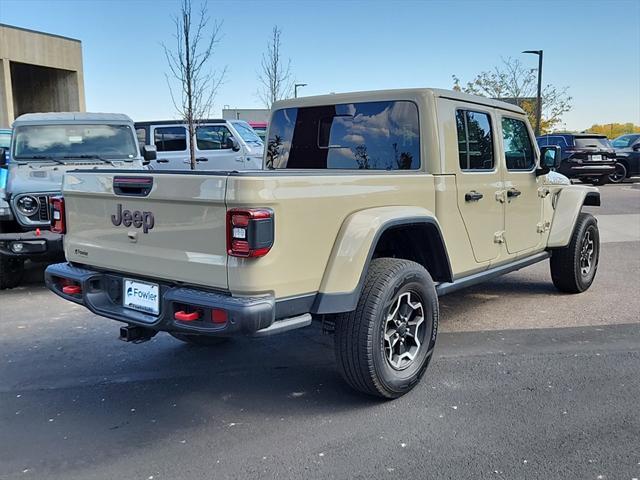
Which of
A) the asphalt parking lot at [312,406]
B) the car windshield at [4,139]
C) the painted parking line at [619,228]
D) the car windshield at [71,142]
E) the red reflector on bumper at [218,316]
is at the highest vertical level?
the car windshield at [4,139]

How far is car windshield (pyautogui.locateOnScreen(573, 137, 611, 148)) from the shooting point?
Result: 1866 centimetres

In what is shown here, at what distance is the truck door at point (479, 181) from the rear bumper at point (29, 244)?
14.0 feet

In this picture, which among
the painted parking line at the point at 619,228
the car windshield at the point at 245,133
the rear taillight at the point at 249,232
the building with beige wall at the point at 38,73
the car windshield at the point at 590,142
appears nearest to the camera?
the rear taillight at the point at 249,232

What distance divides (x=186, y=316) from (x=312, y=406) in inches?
41.8

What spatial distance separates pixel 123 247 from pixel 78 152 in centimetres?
480

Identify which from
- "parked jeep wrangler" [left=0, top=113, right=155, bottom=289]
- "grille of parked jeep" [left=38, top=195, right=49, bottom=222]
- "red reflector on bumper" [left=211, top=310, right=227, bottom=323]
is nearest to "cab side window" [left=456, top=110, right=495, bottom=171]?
"red reflector on bumper" [left=211, top=310, right=227, bottom=323]

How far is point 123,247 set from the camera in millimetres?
3459

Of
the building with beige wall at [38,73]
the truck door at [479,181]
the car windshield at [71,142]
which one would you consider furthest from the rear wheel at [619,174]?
the building with beige wall at [38,73]

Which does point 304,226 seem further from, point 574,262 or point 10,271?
point 10,271

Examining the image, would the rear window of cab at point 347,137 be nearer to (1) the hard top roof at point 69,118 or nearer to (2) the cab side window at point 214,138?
(1) the hard top roof at point 69,118

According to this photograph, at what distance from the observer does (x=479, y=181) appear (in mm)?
4449

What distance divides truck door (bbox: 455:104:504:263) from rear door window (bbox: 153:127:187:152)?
10.1 metres

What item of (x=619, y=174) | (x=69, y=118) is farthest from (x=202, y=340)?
(x=619, y=174)

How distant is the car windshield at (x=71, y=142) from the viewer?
24.7ft
